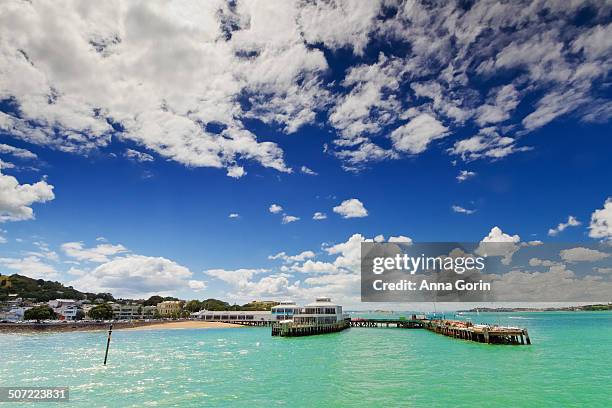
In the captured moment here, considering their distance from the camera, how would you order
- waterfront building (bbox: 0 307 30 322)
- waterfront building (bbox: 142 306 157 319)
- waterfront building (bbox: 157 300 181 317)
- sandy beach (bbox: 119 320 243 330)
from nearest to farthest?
sandy beach (bbox: 119 320 243 330) < waterfront building (bbox: 0 307 30 322) < waterfront building (bbox: 157 300 181 317) < waterfront building (bbox: 142 306 157 319)

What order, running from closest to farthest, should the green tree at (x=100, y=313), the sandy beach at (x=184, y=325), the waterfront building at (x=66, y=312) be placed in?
1. the sandy beach at (x=184, y=325)
2. the green tree at (x=100, y=313)
3. the waterfront building at (x=66, y=312)

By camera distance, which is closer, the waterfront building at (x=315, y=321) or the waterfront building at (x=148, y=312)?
the waterfront building at (x=315, y=321)

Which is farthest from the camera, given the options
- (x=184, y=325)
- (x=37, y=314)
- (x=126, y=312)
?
(x=126, y=312)

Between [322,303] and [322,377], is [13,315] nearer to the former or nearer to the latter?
[322,303]

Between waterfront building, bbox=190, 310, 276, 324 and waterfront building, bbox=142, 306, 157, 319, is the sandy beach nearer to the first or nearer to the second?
waterfront building, bbox=190, 310, 276, 324

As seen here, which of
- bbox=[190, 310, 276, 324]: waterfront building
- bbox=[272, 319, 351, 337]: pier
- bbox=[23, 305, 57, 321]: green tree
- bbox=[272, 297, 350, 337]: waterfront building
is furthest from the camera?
bbox=[190, 310, 276, 324]: waterfront building

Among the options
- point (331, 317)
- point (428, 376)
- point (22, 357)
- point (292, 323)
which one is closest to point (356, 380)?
point (428, 376)

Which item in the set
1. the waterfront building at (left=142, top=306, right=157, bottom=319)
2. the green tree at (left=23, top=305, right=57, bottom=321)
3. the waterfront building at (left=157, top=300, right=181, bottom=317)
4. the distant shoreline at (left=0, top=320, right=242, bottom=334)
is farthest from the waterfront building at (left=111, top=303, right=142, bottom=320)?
the green tree at (left=23, top=305, right=57, bottom=321)

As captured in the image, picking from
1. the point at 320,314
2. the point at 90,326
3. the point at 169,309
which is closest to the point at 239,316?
the point at 90,326

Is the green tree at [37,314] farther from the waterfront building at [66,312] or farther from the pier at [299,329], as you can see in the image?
the pier at [299,329]

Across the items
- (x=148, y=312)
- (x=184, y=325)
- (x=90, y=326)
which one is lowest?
(x=90, y=326)

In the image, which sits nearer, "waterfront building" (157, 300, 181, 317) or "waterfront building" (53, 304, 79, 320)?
"waterfront building" (53, 304, 79, 320)

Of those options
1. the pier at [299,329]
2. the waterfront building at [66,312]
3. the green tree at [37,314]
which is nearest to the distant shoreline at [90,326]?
the green tree at [37,314]

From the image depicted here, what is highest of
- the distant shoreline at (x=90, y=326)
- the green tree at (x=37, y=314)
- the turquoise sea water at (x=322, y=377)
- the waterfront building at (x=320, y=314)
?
the waterfront building at (x=320, y=314)
